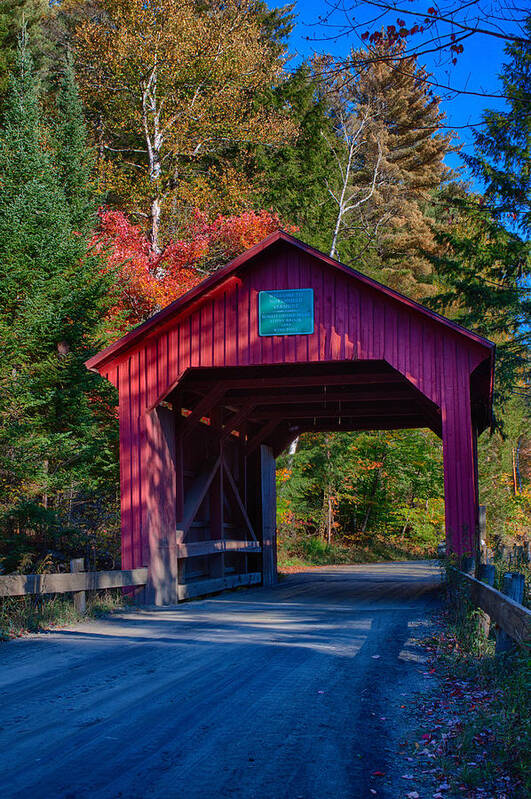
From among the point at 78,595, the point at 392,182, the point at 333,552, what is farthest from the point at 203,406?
the point at 392,182

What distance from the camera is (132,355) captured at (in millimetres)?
13078

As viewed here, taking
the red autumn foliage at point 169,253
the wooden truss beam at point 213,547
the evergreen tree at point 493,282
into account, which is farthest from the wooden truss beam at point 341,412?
the evergreen tree at point 493,282

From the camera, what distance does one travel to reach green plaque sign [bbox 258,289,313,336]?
1246 cm

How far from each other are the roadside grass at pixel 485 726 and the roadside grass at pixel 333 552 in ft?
65.3

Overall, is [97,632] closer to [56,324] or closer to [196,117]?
[56,324]

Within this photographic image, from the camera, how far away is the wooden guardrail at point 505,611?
5227 mm

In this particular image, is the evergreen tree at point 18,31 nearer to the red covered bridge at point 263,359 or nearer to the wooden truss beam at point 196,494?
the wooden truss beam at point 196,494

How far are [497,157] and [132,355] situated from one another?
15.0 metres

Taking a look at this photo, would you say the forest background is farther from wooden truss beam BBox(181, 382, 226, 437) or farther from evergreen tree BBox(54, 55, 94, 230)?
wooden truss beam BBox(181, 382, 226, 437)

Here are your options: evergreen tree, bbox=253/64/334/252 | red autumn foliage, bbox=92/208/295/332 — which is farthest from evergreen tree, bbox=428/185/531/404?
evergreen tree, bbox=253/64/334/252

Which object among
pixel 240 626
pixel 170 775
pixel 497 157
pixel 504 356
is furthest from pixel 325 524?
pixel 170 775

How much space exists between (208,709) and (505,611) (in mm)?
2389

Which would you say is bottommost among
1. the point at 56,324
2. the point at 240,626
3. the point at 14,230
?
the point at 240,626

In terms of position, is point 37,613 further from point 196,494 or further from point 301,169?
point 301,169
